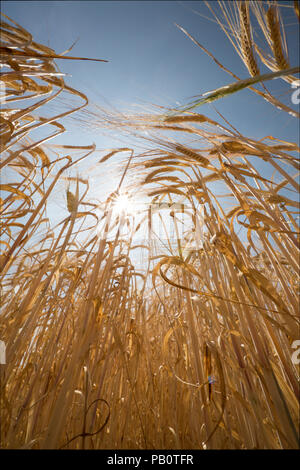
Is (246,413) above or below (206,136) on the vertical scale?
below

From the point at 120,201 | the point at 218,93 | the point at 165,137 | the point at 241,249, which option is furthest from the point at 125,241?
the point at 218,93

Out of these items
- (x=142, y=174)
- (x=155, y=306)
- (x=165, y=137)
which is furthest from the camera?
(x=155, y=306)

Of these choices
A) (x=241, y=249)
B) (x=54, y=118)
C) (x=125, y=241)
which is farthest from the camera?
(x=125, y=241)

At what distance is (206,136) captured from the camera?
800 millimetres

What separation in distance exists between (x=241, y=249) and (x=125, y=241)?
715 mm

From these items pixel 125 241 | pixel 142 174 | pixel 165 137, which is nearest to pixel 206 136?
pixel 165 137

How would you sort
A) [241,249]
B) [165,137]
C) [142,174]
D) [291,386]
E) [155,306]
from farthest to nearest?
[155,306]
[142,174]
[165,137]
[241,249]
[291,386]

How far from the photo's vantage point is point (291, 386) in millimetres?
514

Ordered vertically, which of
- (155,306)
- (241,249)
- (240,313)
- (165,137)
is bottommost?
(240,313)

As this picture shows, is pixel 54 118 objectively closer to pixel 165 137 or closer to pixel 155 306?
pixel 165 137

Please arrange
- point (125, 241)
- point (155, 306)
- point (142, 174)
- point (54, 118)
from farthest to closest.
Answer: point (155, 306), point (125, 241), point (142, 174), point (54, 118)

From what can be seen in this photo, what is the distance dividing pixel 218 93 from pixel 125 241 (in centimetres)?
86

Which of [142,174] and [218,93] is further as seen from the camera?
[142,174]

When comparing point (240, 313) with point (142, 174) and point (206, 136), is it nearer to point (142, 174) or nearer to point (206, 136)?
point (206, 136)
